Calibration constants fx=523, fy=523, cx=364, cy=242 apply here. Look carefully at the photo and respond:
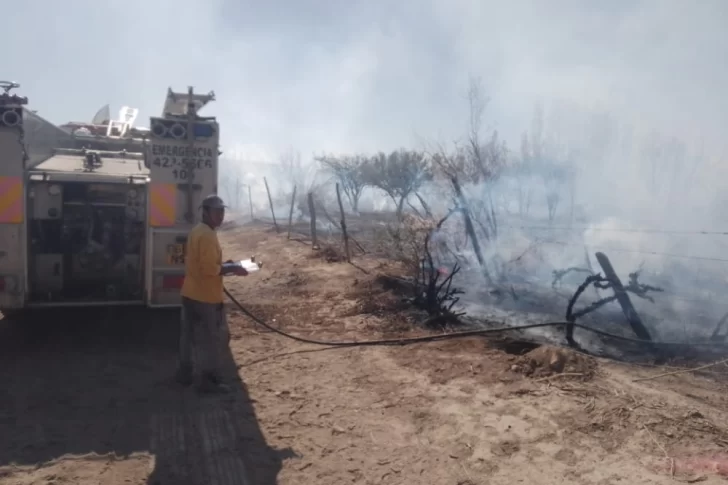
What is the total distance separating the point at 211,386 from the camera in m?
5.46

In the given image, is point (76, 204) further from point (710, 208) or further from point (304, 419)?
point (710, 208)

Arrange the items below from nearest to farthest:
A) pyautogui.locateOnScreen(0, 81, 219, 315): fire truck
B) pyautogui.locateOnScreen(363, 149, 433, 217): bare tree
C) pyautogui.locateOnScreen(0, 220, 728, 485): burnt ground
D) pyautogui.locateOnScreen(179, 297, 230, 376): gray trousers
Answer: pyautogui.locateOnScreen(0, 220, 728, 485): burnt ground < pyautogui.locateOnScreen(179, 297, 230, 376): gray trousers < pyautogui.locateOnScreen(0, 81, 219, 315): fire truck < pyautogui.locateOnScreen(363, 149, 433, 217): bare tree

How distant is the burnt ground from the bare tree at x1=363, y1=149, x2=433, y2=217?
85.3 feet

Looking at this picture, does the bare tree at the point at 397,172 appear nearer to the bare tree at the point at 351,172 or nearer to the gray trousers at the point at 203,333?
the bare tree at the point at 351,172

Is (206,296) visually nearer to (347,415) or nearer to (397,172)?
(347,415)

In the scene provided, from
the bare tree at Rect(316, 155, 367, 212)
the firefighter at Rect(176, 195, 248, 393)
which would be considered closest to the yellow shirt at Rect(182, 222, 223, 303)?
the firefighter at Rect(176, 195, 248, 393)

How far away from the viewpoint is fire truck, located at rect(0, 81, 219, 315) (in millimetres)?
6016

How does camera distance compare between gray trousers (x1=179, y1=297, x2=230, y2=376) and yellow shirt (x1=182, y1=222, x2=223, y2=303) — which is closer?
yellow shirt (x1=182, y1=222, x2=223, y2=303)

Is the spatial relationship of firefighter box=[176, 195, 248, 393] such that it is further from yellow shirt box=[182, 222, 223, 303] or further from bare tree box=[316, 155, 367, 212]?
bare tree box=[316, 155, 367, 212]

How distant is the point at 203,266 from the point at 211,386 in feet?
4.28

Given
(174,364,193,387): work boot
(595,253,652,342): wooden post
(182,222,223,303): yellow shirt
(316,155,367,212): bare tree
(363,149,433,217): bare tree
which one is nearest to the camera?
(182,222,223,303): yellow shirt

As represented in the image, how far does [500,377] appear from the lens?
18.9 feet

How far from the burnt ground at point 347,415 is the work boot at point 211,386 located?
0.45 feet


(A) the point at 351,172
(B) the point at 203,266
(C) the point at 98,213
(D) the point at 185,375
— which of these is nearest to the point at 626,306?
(B) the point at 203,266
